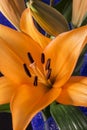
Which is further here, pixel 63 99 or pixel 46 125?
pixel 46 125

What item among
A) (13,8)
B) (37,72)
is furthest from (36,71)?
(13,8)

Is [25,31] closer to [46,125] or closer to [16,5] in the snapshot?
[16,5]

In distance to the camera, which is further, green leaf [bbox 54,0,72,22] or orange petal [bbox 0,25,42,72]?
green leaf [bbox 54,0,72,22]

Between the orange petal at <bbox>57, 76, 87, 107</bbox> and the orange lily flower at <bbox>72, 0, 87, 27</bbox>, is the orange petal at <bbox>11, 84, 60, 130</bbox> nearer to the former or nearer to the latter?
the orange petal at <bbox>57, 76, 87, 107</bbox>

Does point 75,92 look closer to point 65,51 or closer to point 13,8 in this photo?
point 65,51

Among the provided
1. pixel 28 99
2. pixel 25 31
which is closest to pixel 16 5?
pixel 25 31

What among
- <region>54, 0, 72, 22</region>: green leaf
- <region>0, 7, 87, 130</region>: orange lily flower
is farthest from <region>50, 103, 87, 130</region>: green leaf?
<region>54, 0, 72, 22</region>: green leaf

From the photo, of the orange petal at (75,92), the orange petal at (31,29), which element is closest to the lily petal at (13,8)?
the orange petal at (31,29)
